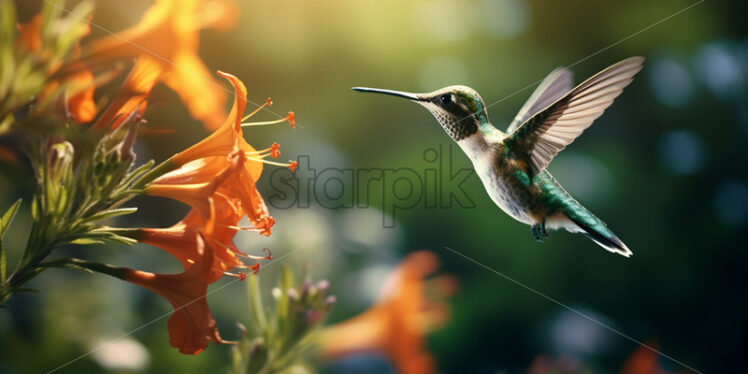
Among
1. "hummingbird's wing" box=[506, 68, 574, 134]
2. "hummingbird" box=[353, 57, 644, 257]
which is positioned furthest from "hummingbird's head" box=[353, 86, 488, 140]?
"hummingbird's wing" box=[506, 68, 574, 134]

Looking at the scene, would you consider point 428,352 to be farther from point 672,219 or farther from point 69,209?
point 69,209

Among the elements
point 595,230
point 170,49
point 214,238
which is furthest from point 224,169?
point 595,230

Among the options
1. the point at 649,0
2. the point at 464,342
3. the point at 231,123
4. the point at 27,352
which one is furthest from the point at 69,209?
the point at 649,0

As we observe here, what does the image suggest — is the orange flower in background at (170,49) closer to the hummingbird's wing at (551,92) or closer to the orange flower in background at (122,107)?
the orange flower in background at (122,107)

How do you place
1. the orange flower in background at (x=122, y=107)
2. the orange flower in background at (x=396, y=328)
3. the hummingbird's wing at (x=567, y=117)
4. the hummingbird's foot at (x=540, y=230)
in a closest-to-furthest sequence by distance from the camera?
the orange flower in background at (x=122, y=107) → the hummingbird's wing at (x=567, y=117) → the hummingbird's foot at (x=540, y=230) → the orange flower in background at (x=396, y=328)

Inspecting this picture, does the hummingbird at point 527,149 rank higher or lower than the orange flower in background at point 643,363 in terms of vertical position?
higher

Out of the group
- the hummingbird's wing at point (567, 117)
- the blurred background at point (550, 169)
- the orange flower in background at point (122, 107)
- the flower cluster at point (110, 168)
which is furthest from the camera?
the blurred background at point (550, 169)

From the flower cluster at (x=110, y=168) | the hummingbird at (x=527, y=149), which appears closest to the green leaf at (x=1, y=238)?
the flower cluster at (x=110, y=168)

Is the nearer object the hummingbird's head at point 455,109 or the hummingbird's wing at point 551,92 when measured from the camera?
the hummingbird's head at point 455,109
